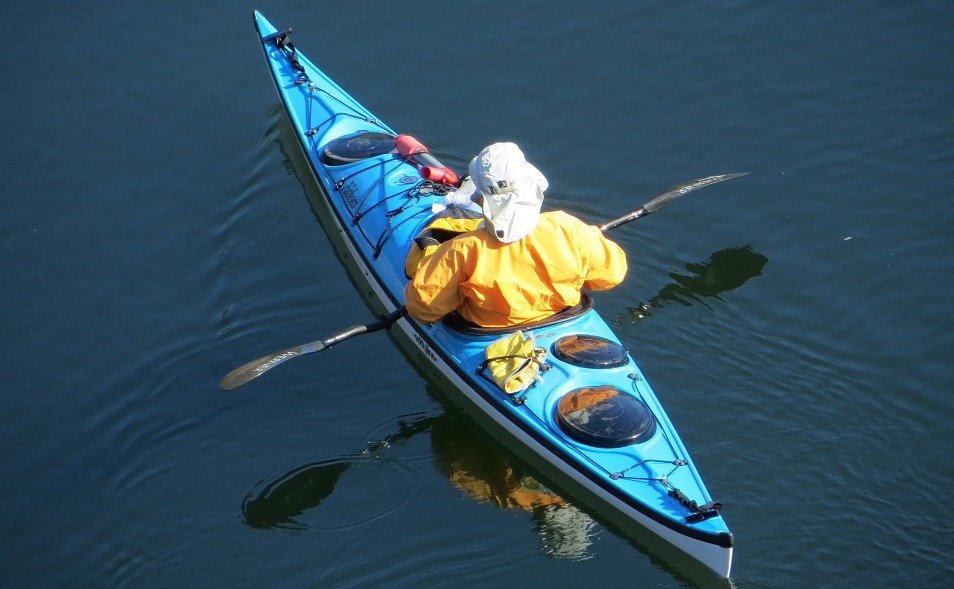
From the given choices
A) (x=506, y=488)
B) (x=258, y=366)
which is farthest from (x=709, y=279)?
(x=258, y=366)

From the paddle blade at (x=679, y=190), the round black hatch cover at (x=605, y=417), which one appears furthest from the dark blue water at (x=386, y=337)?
the round black hatch cover at (x=605, y=417)

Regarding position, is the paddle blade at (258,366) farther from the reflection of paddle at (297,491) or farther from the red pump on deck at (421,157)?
the red pump on deck at (421,157)

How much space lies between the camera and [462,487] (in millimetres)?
5785

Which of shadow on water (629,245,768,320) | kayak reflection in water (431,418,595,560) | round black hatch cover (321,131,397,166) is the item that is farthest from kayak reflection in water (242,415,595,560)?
round black hatch cover (321,131,397,166)

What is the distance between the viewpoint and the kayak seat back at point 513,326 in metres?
5.91

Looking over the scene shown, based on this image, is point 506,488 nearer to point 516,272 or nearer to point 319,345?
point 516,272

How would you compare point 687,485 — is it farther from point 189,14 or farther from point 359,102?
point 189,14

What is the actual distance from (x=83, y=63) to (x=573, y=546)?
6512 mm

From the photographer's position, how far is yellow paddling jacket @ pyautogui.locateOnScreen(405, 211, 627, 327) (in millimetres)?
5469

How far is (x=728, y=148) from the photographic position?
7953 millimetres

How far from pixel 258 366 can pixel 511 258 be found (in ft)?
5.49

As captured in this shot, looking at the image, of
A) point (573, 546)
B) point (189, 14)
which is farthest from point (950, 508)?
point (189, 14)

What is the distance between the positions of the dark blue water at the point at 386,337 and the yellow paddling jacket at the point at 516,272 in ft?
2.74

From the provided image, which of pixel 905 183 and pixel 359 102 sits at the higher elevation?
pixel 359 102
